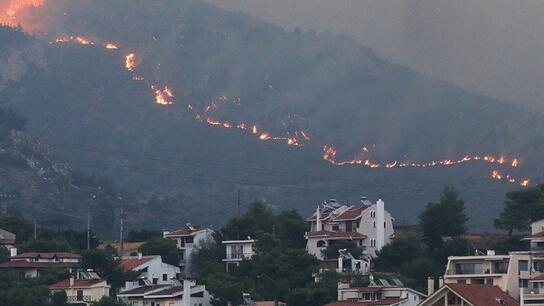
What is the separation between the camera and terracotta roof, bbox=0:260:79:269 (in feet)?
471

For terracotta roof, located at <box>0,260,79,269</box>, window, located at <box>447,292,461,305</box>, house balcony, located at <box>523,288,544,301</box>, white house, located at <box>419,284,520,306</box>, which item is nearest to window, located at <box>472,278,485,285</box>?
house balcony, located at <box>523,288,544,301</box>

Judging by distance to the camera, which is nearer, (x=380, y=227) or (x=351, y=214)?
(x=380, y=227)

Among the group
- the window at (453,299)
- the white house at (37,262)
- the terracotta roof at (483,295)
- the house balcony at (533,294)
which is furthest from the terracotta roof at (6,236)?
the window at (453,299)

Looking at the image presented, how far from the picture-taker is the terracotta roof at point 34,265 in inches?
5655

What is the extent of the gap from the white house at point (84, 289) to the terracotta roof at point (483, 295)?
2899 centimetres

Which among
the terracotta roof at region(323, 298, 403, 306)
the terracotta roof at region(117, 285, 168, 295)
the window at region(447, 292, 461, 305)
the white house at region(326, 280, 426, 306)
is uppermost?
the terracotta roof at region(117, 285, 168, 295)

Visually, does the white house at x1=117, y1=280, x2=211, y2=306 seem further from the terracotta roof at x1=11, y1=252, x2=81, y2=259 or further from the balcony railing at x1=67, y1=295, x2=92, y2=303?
the terracotta roof at x1=11, y1=252, x2=81, y2=259

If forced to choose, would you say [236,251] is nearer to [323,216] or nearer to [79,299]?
[323,216]

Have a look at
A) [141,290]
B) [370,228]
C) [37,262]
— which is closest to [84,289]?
[141,290]

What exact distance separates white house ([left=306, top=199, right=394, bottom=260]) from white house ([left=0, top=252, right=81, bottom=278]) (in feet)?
52.6

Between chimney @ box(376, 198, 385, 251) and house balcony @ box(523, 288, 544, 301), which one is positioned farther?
chimney @ box(376, 198, 385, 251)

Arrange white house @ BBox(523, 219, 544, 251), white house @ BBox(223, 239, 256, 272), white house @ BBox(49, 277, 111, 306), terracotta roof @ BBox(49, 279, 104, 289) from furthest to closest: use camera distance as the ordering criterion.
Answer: white house @ BBox(223, 239, 256, 272) → white house @ BBox(523, 219, 544, 251) → terracotta roof @ BBox(49, 279, 104, 289) → white house @ BBox(49, 277, 111, 306)

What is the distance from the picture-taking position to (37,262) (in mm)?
145250

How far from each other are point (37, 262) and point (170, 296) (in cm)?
1582
